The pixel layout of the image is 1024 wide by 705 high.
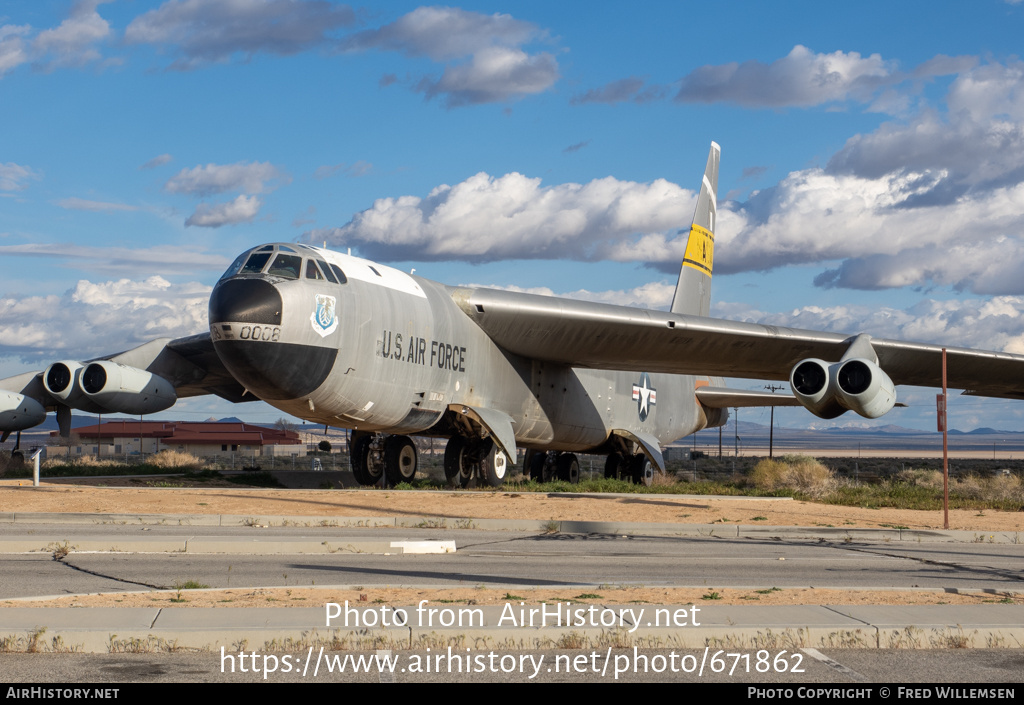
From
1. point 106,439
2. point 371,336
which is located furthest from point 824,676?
point 106,439

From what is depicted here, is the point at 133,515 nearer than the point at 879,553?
No

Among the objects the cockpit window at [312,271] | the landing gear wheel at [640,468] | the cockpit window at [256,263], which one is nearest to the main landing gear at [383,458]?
the cockpit window at [312,271]

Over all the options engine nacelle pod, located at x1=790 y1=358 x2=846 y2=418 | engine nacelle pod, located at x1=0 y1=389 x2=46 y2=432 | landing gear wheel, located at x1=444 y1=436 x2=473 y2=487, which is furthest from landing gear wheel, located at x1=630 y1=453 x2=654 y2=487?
engine nacelle pod, located at x1=0 y1=389 x2=46 y2=432

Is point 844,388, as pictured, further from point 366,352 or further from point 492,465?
point 366,352

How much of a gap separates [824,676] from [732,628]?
42.0 inches

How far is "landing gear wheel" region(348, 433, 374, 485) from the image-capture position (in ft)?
80.7

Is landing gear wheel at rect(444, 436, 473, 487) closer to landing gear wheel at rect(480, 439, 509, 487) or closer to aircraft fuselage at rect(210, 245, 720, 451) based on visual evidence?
landing gear wheel at rect(480, 439, 509, 487)

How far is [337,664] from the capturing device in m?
6.59

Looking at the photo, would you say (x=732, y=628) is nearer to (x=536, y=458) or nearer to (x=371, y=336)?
(x=371, y=336)

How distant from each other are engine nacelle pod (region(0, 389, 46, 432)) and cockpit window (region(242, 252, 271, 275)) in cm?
1027

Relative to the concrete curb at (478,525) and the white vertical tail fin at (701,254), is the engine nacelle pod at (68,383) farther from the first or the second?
the white vertical tail fin at (701,254)

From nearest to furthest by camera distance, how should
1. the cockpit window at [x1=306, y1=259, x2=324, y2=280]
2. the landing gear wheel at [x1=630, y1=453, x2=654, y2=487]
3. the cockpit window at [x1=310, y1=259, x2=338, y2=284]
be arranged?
the cockpit window at [x1=306, y1=259, x2=324, y2=280] → the cockpit window at [x1=310, y1=259, x2=338, y2=284] → the landing gear wheel at [x1=630, y1=453, x2=654, y2=487]

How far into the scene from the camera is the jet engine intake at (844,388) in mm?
20234
